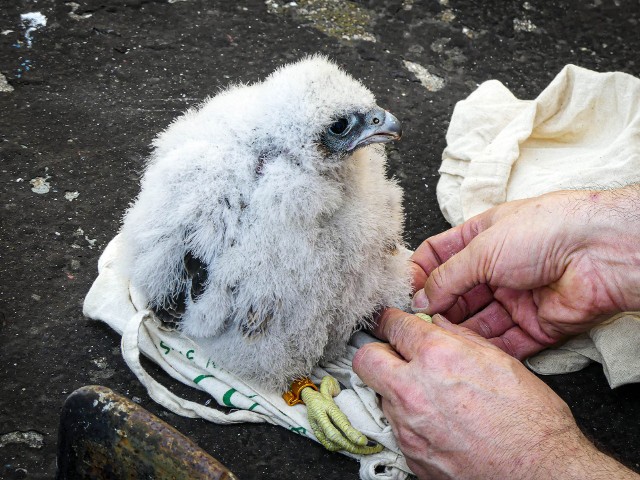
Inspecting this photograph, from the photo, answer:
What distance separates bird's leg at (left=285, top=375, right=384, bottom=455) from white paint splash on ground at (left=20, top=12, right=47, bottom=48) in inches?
90.4

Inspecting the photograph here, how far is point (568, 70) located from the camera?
10.0 ft

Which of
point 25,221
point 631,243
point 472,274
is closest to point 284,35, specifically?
point 25,221

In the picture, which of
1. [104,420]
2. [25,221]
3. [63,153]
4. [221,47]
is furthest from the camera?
[221,47]

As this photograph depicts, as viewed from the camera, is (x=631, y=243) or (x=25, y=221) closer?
(x=631, y=243)

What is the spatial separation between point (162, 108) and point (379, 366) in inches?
67.3

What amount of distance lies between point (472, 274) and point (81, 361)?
128cm

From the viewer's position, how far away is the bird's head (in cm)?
208

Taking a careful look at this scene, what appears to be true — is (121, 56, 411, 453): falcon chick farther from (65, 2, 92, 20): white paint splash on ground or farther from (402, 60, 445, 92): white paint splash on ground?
(65, 2, 92, 20): white paint splash on ground

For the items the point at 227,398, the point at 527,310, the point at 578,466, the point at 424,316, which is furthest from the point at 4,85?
the point at 578,466

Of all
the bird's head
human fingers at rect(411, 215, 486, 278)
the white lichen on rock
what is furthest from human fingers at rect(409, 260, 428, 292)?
the white lichen on rock

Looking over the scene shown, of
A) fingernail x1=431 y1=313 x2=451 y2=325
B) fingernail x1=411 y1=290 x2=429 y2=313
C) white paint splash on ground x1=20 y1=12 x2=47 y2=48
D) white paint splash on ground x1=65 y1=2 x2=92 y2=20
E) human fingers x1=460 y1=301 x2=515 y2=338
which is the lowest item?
white paint splash on ground x1=20 y1=12 x2=47 y2=48

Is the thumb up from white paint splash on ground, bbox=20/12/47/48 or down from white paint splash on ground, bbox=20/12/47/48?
up

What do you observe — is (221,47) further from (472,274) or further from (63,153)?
(472,274)

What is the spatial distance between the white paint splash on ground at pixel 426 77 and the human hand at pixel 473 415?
172 centimetres
